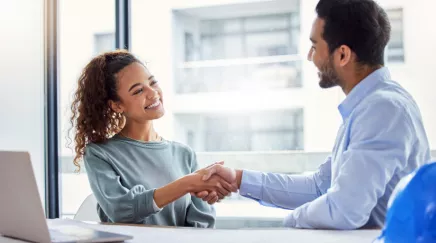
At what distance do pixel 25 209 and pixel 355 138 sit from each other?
77 centimetres

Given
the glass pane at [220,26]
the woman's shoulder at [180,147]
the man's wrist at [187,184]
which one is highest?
the glass pane at [220,26]

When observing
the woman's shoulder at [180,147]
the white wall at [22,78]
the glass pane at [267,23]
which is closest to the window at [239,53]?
the glass pane at [267,23]

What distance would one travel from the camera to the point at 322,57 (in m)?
1.71

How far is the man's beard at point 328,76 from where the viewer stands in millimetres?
1687

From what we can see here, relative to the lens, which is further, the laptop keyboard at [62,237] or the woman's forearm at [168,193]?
the woman's forearm at [168,193]

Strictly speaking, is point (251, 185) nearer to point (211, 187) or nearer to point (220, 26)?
point (211, 187)

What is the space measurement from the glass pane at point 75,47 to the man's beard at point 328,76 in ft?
5.91

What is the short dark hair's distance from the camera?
61.8 inches

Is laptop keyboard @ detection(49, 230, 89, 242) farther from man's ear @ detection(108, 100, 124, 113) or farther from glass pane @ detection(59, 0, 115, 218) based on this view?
glass pane @ detection(59, 0, 115, 218)

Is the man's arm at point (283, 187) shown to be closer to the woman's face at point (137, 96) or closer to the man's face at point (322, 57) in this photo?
the man's face at point (322, 57)

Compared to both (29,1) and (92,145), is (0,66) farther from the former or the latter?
(92,145)

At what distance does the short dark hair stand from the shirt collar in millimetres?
67

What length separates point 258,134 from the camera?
3889mm

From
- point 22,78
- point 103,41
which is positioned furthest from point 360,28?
point 103,41
